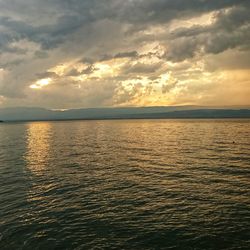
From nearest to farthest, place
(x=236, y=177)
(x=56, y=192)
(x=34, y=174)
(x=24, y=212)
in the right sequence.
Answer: (x=24, y=212)
(x=56, y=192)
(x=236, y=177)
(x=34, y=174)

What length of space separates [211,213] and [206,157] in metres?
34.6

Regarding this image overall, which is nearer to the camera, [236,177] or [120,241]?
[120,241]

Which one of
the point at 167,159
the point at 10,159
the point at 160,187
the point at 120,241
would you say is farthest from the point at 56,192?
the point at 10,159

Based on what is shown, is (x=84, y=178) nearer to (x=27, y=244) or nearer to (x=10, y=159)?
(x=27, y=244)

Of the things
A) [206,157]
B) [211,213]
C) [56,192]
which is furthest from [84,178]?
[206,157]

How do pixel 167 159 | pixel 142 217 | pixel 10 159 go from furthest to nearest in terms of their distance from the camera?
1. pixel 10 159
2. pixel 167 159
3. pixel 142 217

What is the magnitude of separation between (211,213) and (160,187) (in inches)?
398

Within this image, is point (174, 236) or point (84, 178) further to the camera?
point (84, 178)

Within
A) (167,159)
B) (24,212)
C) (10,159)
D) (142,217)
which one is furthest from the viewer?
(10,159)

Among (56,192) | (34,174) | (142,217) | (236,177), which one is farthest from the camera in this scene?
(34,174)

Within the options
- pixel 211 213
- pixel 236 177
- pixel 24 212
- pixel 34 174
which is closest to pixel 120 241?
pixel 211 213

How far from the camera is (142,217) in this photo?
2709 cm

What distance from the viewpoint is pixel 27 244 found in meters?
22.4

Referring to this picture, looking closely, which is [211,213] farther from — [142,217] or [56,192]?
[56,192]
